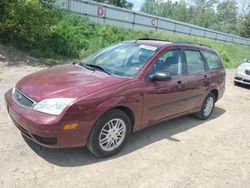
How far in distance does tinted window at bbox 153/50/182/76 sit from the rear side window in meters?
1.20

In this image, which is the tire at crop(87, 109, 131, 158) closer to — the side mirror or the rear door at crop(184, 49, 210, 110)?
the side mirror

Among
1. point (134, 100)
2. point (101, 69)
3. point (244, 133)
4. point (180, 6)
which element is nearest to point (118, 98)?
point (134, 100)

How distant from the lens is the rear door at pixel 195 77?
5.78 m

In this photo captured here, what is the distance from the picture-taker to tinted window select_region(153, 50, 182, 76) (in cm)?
507

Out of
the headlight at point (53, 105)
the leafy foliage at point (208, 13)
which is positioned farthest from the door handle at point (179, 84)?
the leafy foliage at point (208, 13)

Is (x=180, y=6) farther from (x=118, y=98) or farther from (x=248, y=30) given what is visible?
(x=118, y=98)

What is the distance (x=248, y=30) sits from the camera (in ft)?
177

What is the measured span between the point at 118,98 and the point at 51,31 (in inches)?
316

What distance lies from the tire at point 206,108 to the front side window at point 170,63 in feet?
4.76

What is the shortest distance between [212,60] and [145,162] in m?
3.40

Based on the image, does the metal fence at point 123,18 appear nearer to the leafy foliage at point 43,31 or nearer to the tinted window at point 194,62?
the leafy foliage at point 43,31

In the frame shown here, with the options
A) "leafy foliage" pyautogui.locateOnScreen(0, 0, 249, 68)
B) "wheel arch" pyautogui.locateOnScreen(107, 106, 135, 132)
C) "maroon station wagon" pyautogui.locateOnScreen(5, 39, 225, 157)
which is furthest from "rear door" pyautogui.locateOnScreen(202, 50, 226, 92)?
"leafy foliage" pyautogui.locateOnScreen(0, 0, 249, 68)

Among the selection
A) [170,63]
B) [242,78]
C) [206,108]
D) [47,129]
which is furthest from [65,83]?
[242,78]

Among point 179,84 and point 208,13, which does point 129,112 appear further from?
point 208,13
